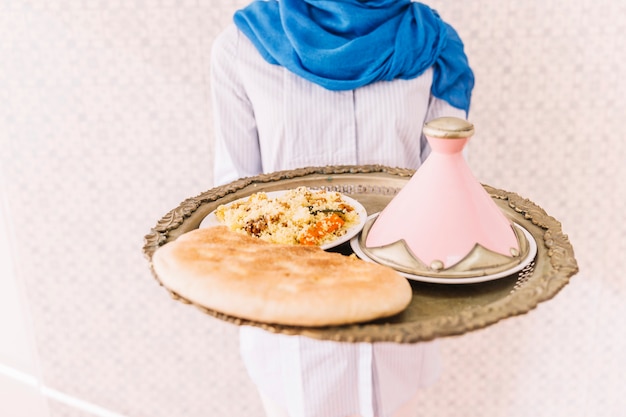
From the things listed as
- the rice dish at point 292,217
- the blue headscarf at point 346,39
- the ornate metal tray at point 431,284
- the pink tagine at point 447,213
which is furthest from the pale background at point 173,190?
the pink tagine at point 447,213

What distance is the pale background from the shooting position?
59.1 inches

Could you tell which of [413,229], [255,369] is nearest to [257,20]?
[413,229]

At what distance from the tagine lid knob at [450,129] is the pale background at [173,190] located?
848mm

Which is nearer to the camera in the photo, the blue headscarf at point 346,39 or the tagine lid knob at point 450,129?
the tagine lid knob at point 450,129

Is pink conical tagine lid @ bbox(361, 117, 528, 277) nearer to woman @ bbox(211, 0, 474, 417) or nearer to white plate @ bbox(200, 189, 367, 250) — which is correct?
white plate @ bbox(200, 189, 367, 250)

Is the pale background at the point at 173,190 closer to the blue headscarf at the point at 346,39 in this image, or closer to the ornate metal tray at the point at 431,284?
the blue headscarf at the point at 346,39

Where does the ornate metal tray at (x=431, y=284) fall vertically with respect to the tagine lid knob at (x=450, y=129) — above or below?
below

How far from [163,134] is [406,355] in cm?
97

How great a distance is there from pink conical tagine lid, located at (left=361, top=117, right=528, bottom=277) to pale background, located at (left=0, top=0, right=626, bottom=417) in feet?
2.77

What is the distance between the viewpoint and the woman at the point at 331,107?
46.6 inches

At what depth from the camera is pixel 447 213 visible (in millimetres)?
754

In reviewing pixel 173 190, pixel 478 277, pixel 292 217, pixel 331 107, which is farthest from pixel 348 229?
pixel 173 190

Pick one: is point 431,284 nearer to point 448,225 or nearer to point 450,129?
point 448,225

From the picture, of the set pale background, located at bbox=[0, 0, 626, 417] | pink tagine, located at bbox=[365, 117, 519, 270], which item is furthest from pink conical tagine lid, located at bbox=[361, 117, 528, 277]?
pale background, located at bbox=[0, 0, 626, 417]
